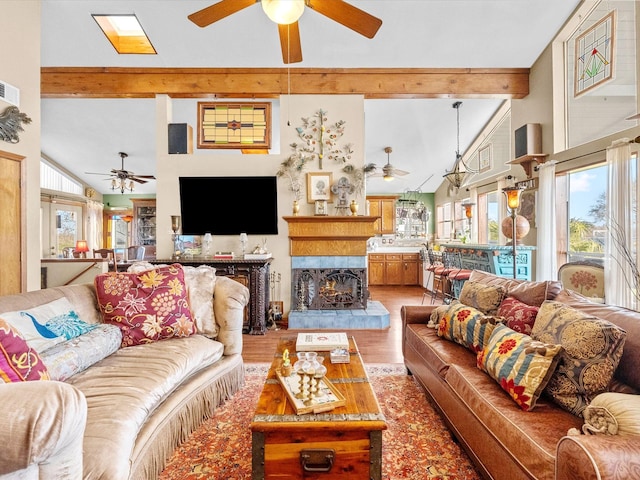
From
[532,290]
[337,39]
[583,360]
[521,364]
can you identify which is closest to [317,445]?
[521,364]

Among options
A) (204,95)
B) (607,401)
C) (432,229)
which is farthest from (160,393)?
(432,229)

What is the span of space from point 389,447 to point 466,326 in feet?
2.83

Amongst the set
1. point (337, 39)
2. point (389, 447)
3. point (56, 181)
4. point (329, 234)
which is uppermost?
point (337, 39)

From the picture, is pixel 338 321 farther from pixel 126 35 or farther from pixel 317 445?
pixel 126 35

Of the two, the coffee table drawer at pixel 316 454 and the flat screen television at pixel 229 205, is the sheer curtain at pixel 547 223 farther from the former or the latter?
the coffee table drawer at pixel 316 454

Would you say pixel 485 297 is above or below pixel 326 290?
above

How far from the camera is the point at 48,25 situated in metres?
3.63

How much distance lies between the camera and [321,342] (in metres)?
2.08

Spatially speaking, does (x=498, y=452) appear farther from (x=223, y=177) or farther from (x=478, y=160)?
(x=478, y=160)

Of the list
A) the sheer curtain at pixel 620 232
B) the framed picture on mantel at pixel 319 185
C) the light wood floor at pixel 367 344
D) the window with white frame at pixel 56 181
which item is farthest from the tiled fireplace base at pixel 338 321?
the window with white frame at pixel 56 181

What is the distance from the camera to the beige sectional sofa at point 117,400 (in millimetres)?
882

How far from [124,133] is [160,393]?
607 centimetres

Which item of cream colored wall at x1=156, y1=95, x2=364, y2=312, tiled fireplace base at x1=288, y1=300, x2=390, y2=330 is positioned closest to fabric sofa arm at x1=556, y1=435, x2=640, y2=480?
tiled fireplace base at x1=288, y1=300, x2=390, y2=330

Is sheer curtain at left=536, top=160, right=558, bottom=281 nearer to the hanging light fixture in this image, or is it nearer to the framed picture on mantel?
the hanging light fixture
